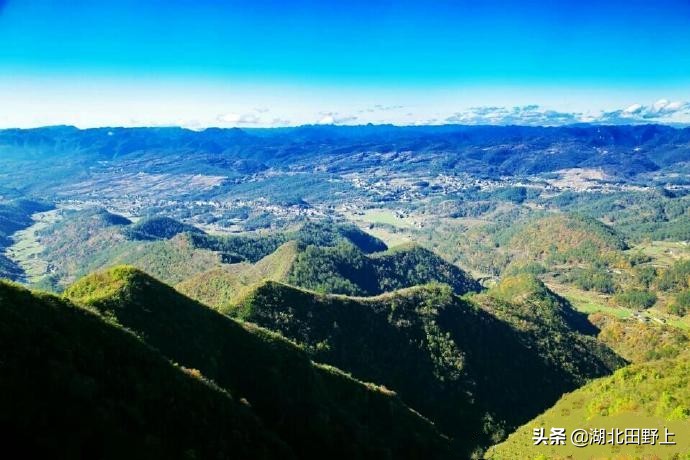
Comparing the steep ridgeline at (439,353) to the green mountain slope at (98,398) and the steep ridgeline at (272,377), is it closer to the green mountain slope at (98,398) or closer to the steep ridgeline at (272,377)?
the steep ridgeline at (272,377)

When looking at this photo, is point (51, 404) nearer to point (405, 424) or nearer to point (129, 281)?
point (129, 281)

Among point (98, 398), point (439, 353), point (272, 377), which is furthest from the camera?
point (439, 353)

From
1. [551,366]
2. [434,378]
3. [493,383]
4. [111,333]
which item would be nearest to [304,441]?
[111,333]

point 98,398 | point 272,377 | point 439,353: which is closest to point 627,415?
point 272,377

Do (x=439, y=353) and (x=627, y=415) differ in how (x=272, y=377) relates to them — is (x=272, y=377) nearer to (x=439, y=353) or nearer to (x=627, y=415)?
(x=627, y=415)

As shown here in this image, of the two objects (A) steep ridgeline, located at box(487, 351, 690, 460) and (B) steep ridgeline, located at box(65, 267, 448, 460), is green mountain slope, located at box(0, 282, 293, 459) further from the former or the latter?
(A) steep ridgeline, located at box(487, 351, 690, 460)

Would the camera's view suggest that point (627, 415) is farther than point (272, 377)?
Yes
